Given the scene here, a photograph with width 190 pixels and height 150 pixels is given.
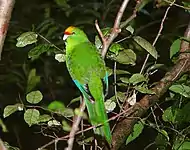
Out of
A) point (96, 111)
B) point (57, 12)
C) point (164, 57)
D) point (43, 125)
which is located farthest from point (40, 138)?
point (96, 111)

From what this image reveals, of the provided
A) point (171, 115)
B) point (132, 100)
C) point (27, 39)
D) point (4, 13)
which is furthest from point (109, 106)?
point (4, 13)

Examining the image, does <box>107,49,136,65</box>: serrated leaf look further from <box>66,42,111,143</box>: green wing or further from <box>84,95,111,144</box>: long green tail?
<box>84,95,111,144</box>: long green tail

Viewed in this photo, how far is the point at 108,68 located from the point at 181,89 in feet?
0.78

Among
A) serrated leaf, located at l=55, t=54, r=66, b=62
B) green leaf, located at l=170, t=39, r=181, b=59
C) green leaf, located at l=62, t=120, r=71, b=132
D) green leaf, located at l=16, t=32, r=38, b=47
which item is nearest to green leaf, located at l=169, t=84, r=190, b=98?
green leaf, located at l=170, t=39, r=181, b=59

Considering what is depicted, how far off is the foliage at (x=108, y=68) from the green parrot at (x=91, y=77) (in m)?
0.04

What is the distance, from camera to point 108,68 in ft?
5.28

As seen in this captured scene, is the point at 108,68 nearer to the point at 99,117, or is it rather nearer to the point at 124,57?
the point at 124,57

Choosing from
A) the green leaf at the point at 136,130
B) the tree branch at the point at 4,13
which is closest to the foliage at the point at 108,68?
the green leaf at the point at 136,130

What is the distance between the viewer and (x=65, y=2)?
2.60m

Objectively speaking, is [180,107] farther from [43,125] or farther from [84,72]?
[43,125]

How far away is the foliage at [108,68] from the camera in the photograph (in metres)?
1.59

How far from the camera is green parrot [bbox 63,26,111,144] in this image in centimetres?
146

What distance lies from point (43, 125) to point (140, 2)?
1.86 feet

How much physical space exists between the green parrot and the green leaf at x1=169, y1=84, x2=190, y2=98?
0.21 metres
